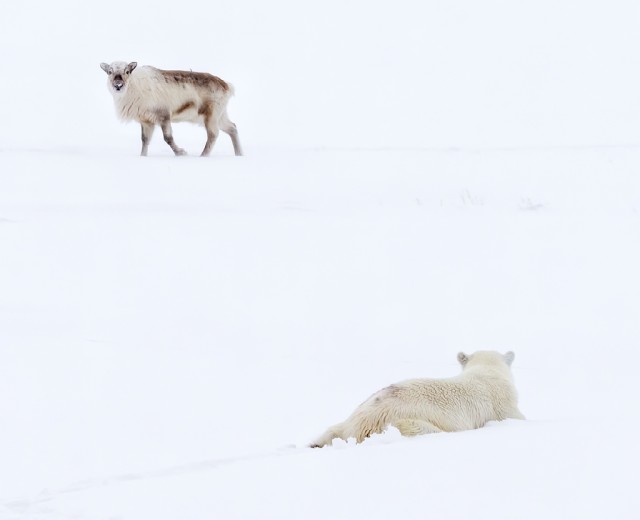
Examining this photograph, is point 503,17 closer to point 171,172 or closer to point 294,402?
point 171,172

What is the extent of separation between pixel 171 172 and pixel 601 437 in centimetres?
878

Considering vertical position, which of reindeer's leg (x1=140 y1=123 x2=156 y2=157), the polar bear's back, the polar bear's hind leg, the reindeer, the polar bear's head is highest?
the reindeer

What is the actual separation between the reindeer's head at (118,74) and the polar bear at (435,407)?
8.34m

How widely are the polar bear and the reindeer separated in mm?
8404

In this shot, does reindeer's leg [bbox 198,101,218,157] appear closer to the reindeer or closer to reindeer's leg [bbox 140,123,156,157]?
the reindeer

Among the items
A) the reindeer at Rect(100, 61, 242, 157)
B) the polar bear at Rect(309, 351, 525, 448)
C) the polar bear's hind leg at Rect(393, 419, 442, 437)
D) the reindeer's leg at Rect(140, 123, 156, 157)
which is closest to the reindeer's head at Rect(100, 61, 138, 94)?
the reindeer at Rect(100, 61, 242, 157)

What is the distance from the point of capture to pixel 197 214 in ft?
34.5

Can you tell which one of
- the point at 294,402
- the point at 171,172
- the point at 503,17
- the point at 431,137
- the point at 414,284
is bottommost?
the point at 294,402

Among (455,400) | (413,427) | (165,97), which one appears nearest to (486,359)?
(455,400)

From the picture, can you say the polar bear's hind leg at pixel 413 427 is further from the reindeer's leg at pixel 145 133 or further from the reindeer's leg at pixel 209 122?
the reindeer's leg at pixel 209 122

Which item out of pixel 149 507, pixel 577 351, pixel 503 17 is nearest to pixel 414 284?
pixel 577 351

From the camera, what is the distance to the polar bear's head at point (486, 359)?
5.89 m

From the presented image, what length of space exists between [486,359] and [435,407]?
100 centimetres

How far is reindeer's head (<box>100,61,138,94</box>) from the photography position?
42.5ft
